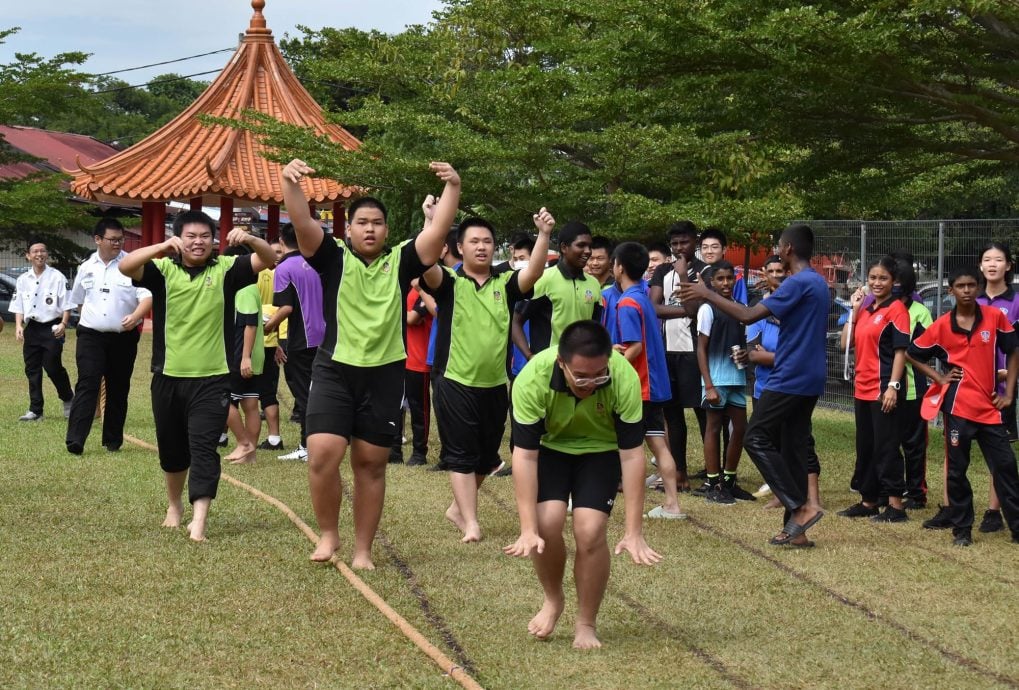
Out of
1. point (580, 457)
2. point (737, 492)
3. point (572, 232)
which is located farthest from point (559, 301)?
point (580, 457)

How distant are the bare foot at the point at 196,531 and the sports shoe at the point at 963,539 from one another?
4.65 meters

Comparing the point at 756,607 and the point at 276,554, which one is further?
the point at 276,554

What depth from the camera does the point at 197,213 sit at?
26.6 ft

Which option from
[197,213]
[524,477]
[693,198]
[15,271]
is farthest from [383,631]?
[15,271]

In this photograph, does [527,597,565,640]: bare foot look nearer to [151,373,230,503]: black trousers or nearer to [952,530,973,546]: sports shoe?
[151,373,230,503]: black trousers

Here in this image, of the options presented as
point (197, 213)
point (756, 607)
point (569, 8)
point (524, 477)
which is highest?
point (569, 8)

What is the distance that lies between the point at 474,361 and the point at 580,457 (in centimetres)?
239

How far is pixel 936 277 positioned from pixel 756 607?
880 cm

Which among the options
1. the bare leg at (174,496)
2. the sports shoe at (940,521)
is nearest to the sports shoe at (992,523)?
the sports shoe at (940,521)

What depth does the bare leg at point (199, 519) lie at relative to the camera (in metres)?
7.79

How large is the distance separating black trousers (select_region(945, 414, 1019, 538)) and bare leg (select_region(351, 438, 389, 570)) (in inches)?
145

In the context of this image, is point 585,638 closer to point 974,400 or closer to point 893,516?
point 974,400

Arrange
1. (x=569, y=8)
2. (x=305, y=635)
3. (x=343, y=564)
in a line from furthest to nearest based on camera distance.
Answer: (x=569, y=8)
(x=343, y=564)
(x=305, y=635)

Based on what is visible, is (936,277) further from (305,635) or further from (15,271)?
(15,271)
